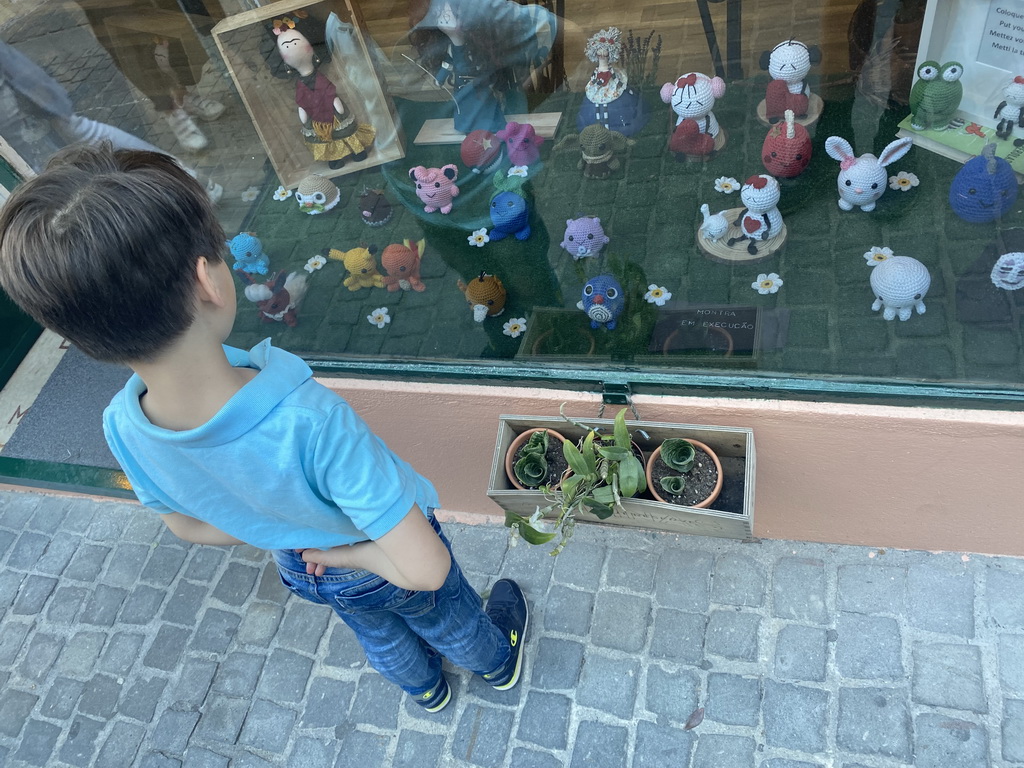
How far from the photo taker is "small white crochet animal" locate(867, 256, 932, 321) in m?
1.89

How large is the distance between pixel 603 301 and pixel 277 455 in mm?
1204

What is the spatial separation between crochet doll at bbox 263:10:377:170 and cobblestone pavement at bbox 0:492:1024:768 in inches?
56.8

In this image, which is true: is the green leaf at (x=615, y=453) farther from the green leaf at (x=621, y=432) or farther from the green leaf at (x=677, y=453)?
the green leaf at (x=677, y=453)

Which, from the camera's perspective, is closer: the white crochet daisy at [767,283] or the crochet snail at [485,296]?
the white crochet daisy at [767,283]

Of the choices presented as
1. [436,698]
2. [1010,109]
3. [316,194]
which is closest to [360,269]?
[316,194]

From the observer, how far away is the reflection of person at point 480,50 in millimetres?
2180

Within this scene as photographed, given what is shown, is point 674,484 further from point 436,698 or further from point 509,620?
point 436,698

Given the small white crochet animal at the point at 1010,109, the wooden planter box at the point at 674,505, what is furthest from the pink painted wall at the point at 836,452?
the small white crochet animal at the point at 1010,109

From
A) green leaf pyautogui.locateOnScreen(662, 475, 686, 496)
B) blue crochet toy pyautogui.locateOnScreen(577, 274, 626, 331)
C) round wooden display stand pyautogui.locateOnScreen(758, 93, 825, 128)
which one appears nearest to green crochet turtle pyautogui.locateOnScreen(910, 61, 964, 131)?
round wooden display stand pyautogui.locateOnScreen(758, 93, 825, 128)

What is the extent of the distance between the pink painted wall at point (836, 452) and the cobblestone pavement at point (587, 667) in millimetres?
122

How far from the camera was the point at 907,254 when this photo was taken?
1938 mm

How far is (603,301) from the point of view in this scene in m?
2.22

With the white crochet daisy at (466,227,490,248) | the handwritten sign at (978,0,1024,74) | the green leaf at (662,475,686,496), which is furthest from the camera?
the white crochet daisy at (466,227,490,248)

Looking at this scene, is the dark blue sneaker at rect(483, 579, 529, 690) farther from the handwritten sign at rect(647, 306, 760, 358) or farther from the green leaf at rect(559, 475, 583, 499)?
the handwritten sign at rect(647, 306, 760, 358)
